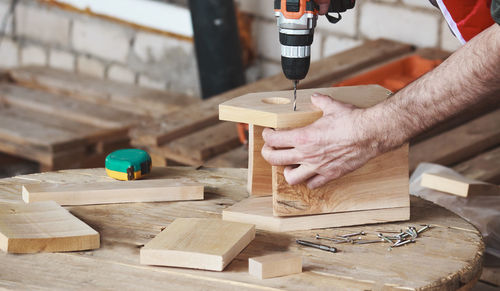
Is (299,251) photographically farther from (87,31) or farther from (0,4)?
(0,4)

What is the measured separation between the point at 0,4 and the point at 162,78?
1.55 metres

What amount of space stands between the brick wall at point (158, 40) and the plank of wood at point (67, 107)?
0.48 meters

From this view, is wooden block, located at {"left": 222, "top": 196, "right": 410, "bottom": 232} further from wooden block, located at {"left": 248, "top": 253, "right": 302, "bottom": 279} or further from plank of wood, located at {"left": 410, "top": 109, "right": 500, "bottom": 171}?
plank of wood, located at {"left": 410, "top": 109, "right": 500, "bottom": 171}

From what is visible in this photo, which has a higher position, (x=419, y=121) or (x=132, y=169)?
(x=419, y=121)

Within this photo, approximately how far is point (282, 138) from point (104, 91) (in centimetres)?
304

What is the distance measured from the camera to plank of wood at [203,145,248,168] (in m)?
3.12

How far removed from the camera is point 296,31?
1.94 metres

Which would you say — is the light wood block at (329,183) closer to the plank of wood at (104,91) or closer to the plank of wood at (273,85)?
the plank of wood at (273,85)

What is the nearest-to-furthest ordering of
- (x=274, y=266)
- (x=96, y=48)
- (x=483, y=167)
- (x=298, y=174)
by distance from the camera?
1. (x=274, y=266)
2. (x=298, y=174)
3. (x=483, y=167)
4. (x=96, y=48)

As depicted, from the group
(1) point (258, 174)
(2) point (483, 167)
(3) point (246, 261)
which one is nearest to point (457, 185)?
(2) point (483, 167)

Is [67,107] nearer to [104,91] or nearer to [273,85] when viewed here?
[104,91]

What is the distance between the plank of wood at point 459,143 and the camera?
3.12 m

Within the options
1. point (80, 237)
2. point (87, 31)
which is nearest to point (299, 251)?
point (80, 237)

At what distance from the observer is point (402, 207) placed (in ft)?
6.54
